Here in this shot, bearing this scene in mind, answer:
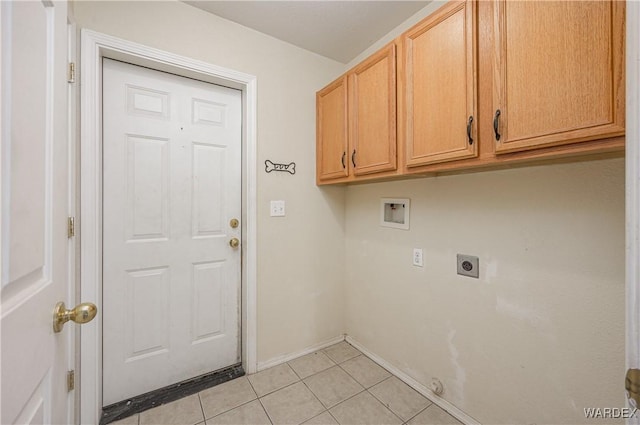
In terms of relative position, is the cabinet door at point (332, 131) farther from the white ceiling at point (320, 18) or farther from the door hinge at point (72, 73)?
the door hinge at point (72, 73)

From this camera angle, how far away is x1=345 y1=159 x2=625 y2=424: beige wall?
989mm

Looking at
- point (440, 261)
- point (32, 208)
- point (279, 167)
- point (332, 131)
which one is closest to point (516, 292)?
point (440, 261)

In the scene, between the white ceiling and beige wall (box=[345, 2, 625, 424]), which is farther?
the white ceiling

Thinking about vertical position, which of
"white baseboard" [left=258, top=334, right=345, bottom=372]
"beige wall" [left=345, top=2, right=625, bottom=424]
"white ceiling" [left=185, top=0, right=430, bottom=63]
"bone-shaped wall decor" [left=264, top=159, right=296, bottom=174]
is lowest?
"white baseboard" [left=258, top=334, right=345, bottom=372]

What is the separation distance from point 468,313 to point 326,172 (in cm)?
131

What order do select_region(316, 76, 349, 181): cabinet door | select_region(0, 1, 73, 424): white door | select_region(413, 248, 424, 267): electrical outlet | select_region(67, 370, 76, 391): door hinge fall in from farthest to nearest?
select_region(316, 76, 349, 181): cabinet door < select_region(413, 248, 424, 267): electrical outlet < select_region(67, 370, 76, 391): door hinge < select_region(0, 1, 73, 424): white door

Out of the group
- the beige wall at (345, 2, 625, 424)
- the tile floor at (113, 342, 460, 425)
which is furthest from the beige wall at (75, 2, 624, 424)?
the tile floor at (113, 342, 460, 425)

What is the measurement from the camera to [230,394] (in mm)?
1611

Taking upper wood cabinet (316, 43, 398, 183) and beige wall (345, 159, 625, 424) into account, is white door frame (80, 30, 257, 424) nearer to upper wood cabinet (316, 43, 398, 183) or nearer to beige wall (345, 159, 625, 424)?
upper wood cabinet (316, 43, 398, 183)

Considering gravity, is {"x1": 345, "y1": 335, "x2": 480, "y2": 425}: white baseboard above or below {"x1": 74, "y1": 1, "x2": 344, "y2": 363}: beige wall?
below

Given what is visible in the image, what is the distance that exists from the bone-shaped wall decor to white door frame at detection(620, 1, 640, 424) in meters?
1.71

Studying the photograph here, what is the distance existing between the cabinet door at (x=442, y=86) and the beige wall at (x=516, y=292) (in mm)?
354

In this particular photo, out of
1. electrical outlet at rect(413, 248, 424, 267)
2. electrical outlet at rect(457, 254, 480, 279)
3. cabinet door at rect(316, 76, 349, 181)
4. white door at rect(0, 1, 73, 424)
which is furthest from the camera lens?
cabinet door at rect(316, 76, 349, 181)

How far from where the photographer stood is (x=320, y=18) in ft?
5.62
